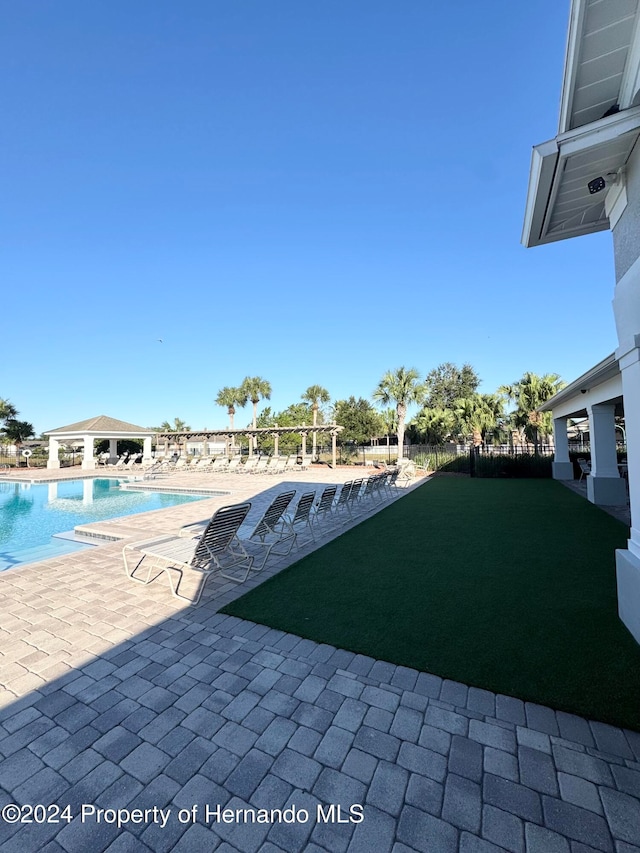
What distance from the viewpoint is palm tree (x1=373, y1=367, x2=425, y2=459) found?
81.9 ft

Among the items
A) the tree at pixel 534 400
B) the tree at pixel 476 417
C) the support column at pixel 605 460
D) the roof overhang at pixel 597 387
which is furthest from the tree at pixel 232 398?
the support column at pixel 605 460

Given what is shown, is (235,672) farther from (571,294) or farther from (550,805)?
(571,294)

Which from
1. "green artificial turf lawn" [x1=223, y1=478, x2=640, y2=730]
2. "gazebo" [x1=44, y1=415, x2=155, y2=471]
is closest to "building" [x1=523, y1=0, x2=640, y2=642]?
"green artificial turf lawn" [x1=223, y1=478, x2=640, y2=730]

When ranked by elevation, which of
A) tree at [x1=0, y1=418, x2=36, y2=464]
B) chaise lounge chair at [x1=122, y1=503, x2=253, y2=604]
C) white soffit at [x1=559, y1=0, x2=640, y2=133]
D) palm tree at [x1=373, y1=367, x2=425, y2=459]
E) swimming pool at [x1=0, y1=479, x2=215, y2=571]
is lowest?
swimming pool at [x1=0, y1=479, x2=215, y2=571]

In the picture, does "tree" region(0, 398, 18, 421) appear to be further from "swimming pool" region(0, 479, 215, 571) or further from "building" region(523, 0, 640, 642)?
"building" region(523, 0, 640, 642)

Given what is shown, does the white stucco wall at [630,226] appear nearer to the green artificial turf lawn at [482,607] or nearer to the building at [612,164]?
the building at [612,164]

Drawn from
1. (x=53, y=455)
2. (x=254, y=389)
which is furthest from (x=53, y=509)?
(x=254, y=389)

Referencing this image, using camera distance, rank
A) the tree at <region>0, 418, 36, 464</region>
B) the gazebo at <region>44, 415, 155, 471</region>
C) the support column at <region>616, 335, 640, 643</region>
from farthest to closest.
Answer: the tree at <region>0, 418, 36, 464</region> < the gazebo at <region>44, 415, 155, 471</region> < the support column at <region>616, 335, 640, 643</region>

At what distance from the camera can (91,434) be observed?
27.9 meters

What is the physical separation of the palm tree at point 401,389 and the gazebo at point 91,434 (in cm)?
2033

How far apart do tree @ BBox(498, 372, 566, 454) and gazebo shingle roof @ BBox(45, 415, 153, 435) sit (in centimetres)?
2897

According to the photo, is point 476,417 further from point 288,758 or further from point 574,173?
point 288,758

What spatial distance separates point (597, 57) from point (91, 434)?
32.2 m

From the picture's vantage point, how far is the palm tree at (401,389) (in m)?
25.0
